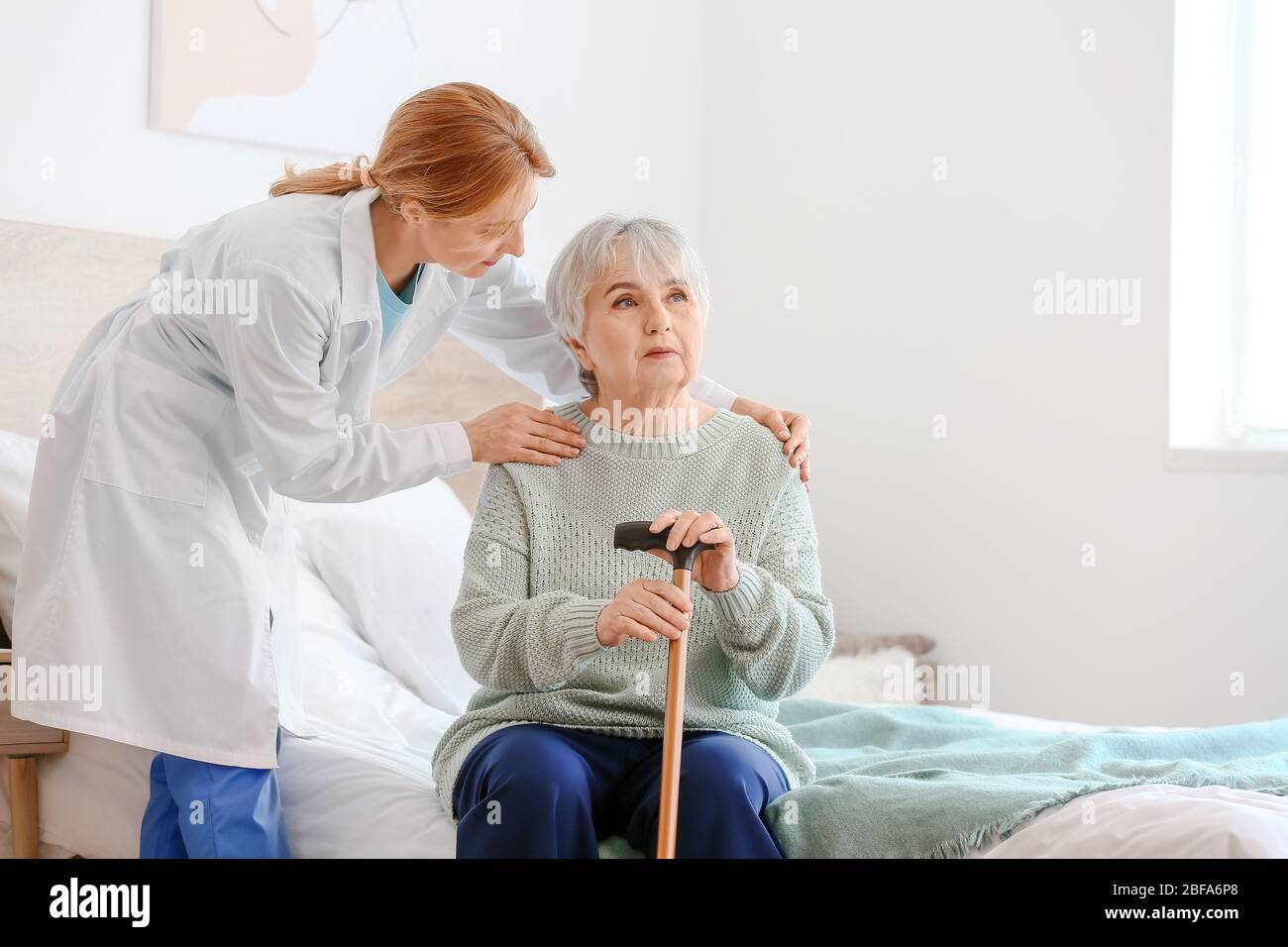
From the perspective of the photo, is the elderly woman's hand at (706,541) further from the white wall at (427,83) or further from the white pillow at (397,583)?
the white wall at (427,83)

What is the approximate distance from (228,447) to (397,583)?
619 millimetres

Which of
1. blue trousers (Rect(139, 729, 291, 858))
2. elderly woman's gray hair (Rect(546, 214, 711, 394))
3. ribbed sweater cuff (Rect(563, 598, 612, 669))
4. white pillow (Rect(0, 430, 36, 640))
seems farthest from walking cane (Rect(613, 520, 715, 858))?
white pillow (Rect(0, 430, 36, 640))

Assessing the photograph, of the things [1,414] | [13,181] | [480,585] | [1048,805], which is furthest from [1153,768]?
[13,181]

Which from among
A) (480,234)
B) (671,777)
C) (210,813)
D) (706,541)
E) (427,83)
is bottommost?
(210,813)

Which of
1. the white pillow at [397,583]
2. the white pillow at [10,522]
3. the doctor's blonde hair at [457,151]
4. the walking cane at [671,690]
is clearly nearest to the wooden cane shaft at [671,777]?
the walking cane at [671,690]

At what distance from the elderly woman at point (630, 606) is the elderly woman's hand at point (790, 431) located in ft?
0.06

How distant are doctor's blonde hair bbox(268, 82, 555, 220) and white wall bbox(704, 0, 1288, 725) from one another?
67.7 inches

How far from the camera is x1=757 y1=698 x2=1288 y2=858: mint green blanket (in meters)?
1.40

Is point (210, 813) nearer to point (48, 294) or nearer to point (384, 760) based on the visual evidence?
point (384, 760)

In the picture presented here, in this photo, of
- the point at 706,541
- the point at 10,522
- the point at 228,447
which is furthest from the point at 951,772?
the point at 10,522

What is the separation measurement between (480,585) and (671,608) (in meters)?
0.31

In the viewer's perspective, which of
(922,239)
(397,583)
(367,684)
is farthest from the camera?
(922,239)

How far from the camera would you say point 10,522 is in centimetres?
188

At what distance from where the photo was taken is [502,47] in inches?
122
